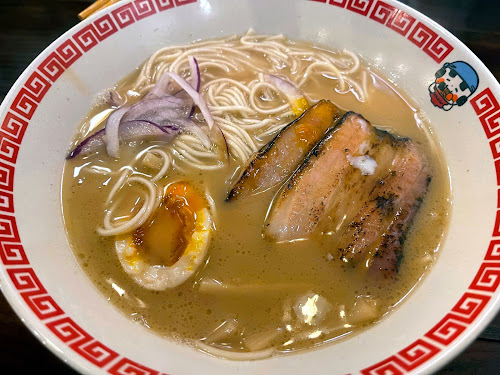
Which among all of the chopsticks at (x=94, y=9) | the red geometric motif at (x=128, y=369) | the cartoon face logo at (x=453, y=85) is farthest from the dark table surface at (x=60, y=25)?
the red geometric motif at (x=128, y=369)

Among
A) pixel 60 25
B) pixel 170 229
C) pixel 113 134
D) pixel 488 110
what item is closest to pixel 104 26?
pixel 113 134

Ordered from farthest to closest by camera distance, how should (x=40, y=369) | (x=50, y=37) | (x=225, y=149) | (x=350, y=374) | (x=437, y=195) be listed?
(x=50, y=37)
(x=225, y=149)
(x=437, y=195)
(x=40, y=369)
(x=350, y=374)

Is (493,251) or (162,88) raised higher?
(162,88)

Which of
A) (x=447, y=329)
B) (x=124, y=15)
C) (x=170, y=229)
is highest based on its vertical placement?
(x=124, y=15)

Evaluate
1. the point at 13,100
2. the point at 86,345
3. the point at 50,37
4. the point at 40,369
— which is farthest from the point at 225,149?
the point at 50,37

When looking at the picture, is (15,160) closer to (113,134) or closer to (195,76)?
(113,134)

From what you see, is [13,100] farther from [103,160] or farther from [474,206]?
[474,206]

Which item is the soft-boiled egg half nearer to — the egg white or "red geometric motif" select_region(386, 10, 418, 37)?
the egg white
